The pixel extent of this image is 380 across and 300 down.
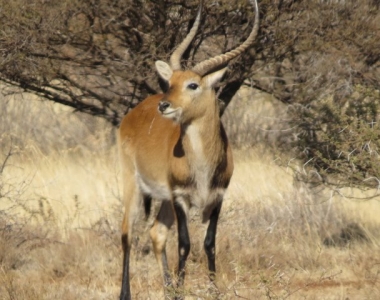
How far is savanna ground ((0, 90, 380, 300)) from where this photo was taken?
7230 mm

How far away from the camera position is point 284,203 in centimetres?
940

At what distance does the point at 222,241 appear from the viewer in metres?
8.22

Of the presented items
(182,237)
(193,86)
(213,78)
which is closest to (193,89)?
(193,86)

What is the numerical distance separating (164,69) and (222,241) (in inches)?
73.9

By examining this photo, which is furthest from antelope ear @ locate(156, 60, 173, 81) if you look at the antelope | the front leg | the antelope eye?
the front leg

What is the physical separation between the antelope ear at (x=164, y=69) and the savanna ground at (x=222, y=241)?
1527 millimetres

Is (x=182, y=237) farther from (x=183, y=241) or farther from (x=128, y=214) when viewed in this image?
(x=128, y=214)

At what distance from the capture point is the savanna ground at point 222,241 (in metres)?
7.23

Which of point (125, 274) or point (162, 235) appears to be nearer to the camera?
point (125, 274)

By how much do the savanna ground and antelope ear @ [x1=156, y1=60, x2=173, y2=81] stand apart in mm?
1527

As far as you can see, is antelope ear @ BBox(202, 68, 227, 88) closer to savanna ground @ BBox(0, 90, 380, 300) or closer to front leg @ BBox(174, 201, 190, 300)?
front leg @ BBox(174, 201, 190, 300)

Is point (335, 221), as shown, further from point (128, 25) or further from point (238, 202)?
point (128, 25)

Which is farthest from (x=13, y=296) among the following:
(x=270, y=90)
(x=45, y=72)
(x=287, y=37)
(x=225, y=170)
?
(x=270, y=90)

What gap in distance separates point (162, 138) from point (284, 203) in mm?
2218
